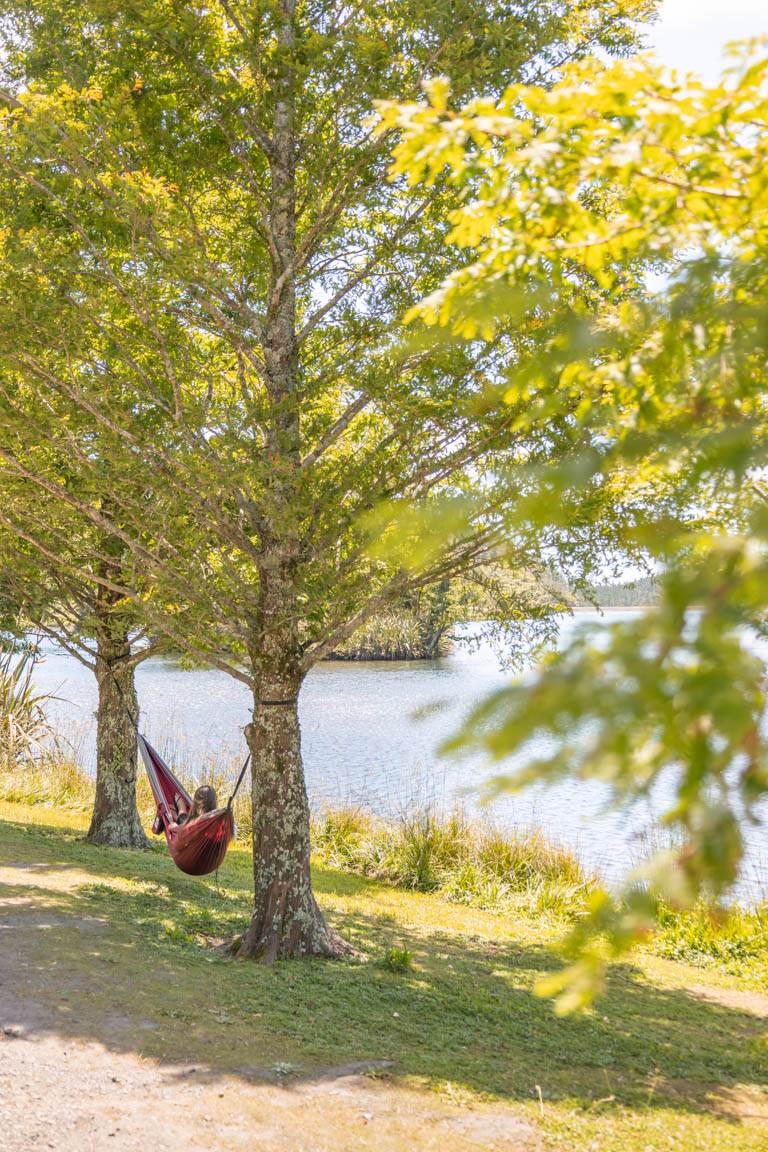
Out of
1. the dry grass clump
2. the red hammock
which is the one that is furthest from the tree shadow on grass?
the dry grass clump

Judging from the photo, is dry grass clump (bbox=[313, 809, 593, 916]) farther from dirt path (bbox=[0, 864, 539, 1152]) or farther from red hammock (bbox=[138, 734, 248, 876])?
dirt path (bbox=[0, 864, 539, 1152])

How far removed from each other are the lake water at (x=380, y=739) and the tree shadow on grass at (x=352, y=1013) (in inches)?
43.5

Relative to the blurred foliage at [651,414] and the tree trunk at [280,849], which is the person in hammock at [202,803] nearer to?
the tree trunk at [280,849]

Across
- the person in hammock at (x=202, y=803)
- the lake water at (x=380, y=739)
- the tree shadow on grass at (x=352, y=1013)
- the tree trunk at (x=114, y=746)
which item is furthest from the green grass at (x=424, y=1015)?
the tree trunk at (x=114, y=746)

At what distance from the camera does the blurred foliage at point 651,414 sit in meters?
1.16

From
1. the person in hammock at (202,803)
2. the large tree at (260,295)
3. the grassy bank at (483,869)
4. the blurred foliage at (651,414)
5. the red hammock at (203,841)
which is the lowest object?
the grassy bank at (483,869)

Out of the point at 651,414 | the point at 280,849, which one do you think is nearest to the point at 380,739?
the point at 280,849

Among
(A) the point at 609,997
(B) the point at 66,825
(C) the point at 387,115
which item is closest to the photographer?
(C) the point at 387,115

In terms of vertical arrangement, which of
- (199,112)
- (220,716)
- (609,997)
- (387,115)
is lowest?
(609,997)

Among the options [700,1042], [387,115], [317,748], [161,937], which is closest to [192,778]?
[317,748]

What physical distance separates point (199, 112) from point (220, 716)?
59.8 ft

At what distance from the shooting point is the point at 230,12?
19.0 ft

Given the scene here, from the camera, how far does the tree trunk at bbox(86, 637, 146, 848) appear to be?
9.58 m

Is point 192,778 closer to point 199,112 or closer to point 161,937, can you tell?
point 161,937
